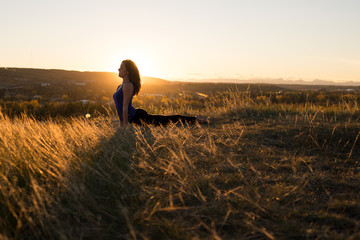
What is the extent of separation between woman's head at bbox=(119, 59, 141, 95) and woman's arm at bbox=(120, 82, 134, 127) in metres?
0.14

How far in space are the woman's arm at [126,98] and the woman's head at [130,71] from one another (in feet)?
0.47

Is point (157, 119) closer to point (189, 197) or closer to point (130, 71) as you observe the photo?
point (130, 71)

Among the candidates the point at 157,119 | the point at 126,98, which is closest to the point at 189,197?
the point at 126,98

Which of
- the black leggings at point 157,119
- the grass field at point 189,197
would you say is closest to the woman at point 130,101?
the black leggings at point 157,119

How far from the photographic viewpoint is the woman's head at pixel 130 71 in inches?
208

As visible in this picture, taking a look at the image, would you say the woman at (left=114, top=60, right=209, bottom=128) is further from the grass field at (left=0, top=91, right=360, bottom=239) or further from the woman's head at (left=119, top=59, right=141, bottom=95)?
the grass field at (left=0, top=91, right=360, bottom=239)

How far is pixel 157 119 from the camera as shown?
5547mm

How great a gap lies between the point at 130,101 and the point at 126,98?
11.2 inches

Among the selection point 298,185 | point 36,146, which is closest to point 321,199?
point 298,185

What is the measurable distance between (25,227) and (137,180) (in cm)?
94

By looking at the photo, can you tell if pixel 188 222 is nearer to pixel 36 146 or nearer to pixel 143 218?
pixel 143 218

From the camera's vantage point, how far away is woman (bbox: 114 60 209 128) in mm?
5129

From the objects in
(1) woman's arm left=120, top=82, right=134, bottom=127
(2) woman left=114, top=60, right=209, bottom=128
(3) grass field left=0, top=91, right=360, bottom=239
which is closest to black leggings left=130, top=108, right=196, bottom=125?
(2) woman left=114, top=60, right=209, bottom=128

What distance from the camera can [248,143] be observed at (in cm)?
379
